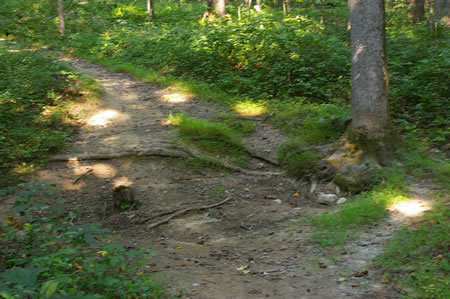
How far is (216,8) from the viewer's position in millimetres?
16844

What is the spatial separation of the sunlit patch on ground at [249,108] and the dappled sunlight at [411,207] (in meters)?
4.62

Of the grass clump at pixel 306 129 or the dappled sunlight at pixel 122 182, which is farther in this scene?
the grass clump at pixel 306 129

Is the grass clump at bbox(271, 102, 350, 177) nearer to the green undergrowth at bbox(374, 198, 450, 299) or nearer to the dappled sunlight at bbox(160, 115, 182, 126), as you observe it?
the dappled sunlight at bbox(160, 115, 182, 126)

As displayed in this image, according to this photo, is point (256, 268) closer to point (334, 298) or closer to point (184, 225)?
point (334, 298)

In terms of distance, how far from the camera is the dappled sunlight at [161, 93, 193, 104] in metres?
11.0

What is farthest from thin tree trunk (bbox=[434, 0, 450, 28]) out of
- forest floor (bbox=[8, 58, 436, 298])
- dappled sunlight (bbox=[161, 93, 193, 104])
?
dappled sunlight (bbox=[161, 93, 193, 104])

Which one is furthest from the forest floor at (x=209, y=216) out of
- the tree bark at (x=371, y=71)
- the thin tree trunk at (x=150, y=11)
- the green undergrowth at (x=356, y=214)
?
the thin tree trunk at (x=150, y=11)

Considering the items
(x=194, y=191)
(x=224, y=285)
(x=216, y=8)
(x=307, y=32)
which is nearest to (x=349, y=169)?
(x=194, y=191)

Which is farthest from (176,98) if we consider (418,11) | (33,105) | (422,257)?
(418,11)

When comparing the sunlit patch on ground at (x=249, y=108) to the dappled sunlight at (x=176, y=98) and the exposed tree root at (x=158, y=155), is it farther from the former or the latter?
the exposed tree root at (x=158, y=155)

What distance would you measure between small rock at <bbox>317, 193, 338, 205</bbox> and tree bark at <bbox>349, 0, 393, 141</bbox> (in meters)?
1.17

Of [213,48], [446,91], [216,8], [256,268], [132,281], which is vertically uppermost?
[216,8]

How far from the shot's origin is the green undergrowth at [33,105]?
7.82 m

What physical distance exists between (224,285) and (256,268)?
1.91 feet
